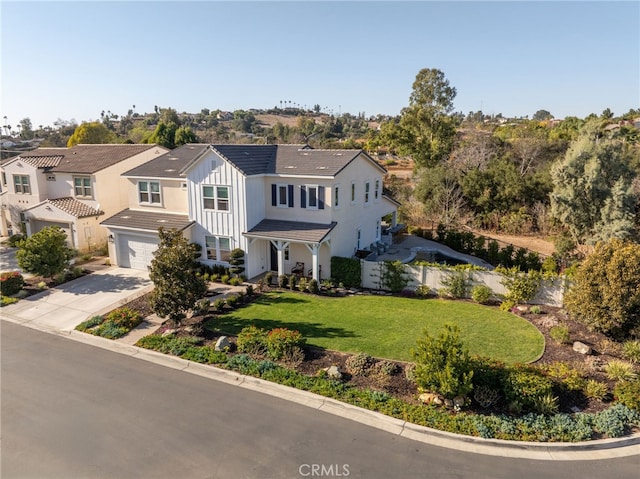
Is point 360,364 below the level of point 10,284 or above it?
below

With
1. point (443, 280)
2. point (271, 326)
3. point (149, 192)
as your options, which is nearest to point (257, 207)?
point (149, 192)

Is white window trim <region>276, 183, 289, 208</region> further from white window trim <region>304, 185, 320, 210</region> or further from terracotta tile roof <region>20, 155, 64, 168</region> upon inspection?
terracotta tile roof <region>20, 155, 64, 168</region>

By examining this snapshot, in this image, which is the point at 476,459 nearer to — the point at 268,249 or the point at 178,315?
the point at 178,315

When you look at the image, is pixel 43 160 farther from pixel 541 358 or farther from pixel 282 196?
pixel 541 358

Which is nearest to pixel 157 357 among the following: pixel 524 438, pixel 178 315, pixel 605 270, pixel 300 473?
pixel 178 315

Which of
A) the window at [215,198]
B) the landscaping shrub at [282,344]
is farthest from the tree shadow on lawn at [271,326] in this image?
the window at [215,198]
